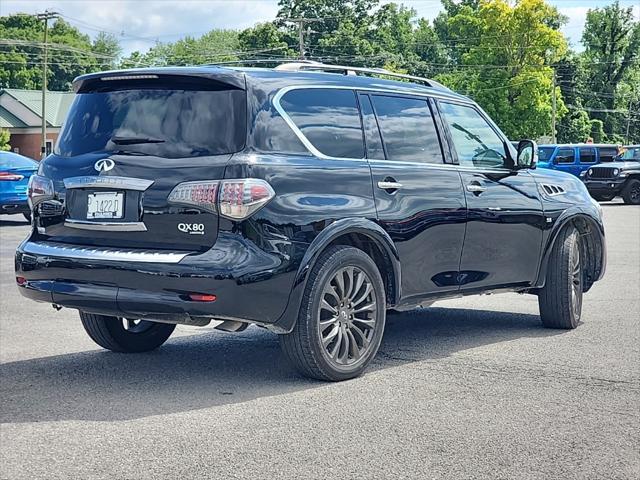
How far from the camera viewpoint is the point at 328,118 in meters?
6.81

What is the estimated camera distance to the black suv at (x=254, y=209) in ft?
19.8

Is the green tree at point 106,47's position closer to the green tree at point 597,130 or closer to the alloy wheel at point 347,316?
the green tree at point 597,130

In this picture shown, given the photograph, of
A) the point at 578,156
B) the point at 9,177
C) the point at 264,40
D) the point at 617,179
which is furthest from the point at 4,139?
the point at 9,177

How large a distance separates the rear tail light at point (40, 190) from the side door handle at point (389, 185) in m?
Answer: 2.00

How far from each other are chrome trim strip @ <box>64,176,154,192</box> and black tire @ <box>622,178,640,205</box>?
31.6m

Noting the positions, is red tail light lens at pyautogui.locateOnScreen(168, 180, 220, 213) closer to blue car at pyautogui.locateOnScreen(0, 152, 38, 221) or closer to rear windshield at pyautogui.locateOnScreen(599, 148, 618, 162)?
blue car at pyautogui.locateOnScreen(0, 152, 38, 221)

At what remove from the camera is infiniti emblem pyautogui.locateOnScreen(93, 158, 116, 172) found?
20.8 feet

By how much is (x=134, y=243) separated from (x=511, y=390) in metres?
2.29

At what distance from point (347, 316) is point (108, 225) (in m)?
1.50

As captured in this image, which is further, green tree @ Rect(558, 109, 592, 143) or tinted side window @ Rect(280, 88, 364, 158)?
green tree @ Rect(558, 109, 592, 143)

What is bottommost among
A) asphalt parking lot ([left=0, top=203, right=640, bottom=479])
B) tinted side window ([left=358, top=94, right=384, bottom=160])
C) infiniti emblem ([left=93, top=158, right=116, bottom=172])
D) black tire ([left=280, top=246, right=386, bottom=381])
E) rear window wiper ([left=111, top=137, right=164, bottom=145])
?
asphalt parking lot ([left=0, top=203, right=640, bottom=479])

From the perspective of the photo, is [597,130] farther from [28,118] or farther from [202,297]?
[202,297]

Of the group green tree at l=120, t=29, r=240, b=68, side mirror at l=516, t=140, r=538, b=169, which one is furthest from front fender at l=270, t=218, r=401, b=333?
green tree at l=120, t=29, r=240, b=68

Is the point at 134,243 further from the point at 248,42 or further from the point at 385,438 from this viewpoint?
the point at 248,42
